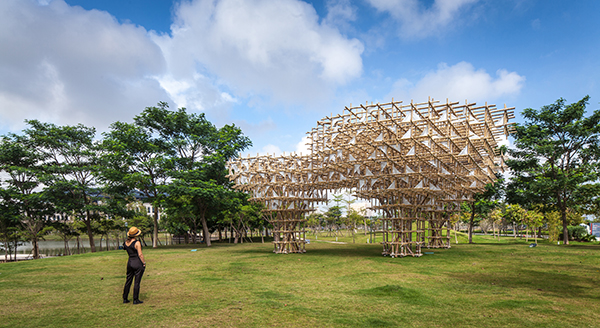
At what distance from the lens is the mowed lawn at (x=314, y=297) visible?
6.27m

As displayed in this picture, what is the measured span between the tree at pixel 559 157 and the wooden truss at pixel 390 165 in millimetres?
6362

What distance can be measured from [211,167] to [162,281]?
17855 mm

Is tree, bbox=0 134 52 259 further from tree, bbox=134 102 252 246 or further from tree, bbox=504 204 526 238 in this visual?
tree, bbox=504 204 526 238

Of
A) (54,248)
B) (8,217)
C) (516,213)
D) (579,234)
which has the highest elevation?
(8,217)

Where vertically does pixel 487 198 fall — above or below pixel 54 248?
above

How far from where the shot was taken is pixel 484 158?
21.1 m

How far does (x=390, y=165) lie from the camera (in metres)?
16.2

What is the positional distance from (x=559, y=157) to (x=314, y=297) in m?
26.7

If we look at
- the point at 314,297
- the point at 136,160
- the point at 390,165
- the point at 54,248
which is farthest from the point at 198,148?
the point at 54,248

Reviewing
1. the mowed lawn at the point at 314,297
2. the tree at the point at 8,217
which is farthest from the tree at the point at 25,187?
the mowed lawn at the point at 314,297

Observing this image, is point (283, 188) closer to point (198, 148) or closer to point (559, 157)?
point (198, 148)

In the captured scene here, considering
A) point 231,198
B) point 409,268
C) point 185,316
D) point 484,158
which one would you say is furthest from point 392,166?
point 231,198

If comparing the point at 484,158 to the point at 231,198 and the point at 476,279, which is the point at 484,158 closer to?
the point at 476,279

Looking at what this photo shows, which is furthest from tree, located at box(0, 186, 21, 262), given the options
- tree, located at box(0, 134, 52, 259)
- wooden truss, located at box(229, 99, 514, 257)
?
wooden truss, located at box(229, 99, 514, 257)
